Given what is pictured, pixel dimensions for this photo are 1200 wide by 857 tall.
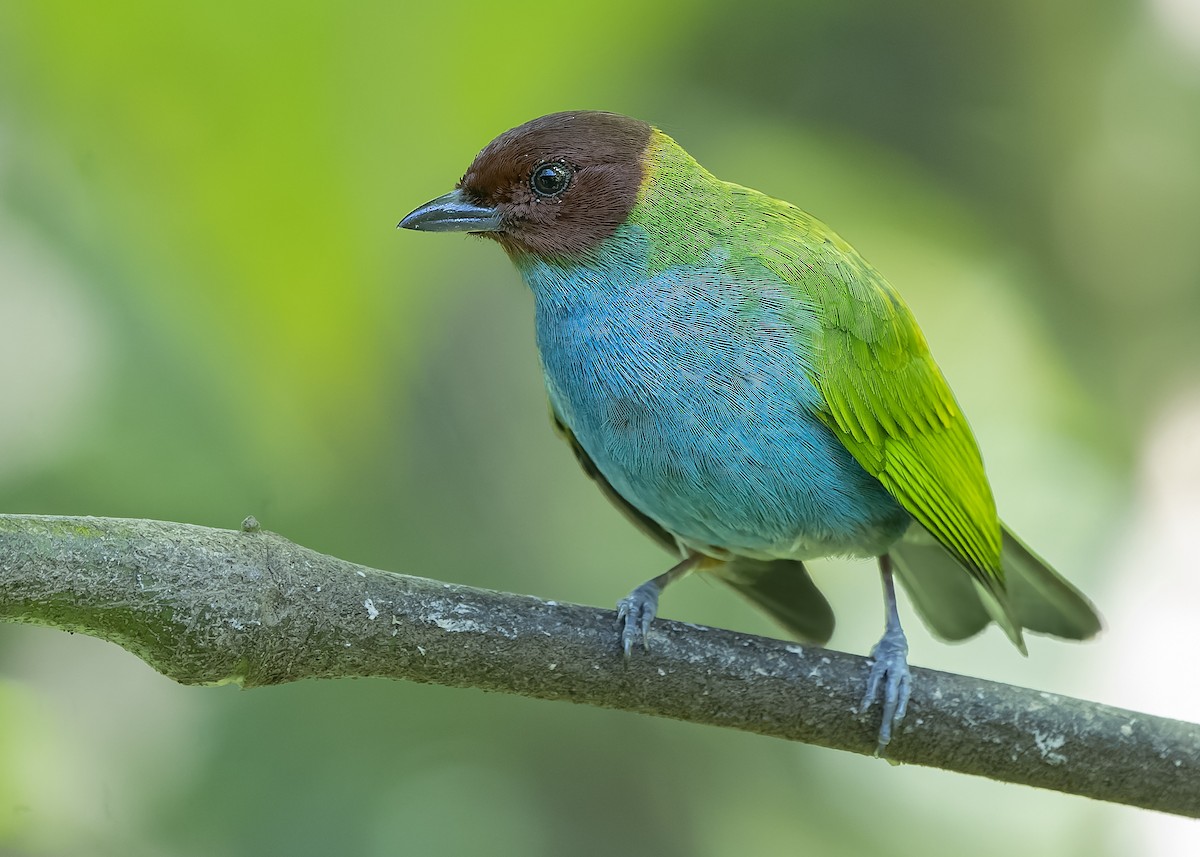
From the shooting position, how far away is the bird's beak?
321 cm

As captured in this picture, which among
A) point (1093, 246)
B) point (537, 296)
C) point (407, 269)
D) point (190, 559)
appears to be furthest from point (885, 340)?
point (1093, 246)

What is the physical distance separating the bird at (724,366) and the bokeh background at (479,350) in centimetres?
82

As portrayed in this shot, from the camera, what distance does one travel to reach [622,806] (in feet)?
14.1

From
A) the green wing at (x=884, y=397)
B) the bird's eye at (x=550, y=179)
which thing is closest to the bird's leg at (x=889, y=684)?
the green wing at (x=884, y=397)

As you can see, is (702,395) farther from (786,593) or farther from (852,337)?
(786,593)

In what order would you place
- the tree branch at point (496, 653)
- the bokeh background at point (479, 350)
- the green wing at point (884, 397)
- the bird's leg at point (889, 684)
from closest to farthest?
the tree branch at point (496, 653)
the bird's leg at point (889, 684)
the green wing at point (884, 397)
the bokeh background at point (479, 350)

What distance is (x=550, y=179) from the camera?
10.6ft

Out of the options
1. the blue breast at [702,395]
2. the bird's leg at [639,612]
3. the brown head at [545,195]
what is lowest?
the bird's leg at [639,612]

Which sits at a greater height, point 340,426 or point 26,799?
point 340,426

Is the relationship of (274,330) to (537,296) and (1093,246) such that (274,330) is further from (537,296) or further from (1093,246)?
(1093,246)

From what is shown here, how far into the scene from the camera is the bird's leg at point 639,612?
274cm

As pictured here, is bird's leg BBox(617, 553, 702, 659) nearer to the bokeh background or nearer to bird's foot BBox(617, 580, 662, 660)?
bird's foot BBox(617, 580, 662, 660)

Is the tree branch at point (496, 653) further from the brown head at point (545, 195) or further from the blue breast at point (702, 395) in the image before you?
the brown head at point (545, 195)

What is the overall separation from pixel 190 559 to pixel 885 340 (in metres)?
1.89
